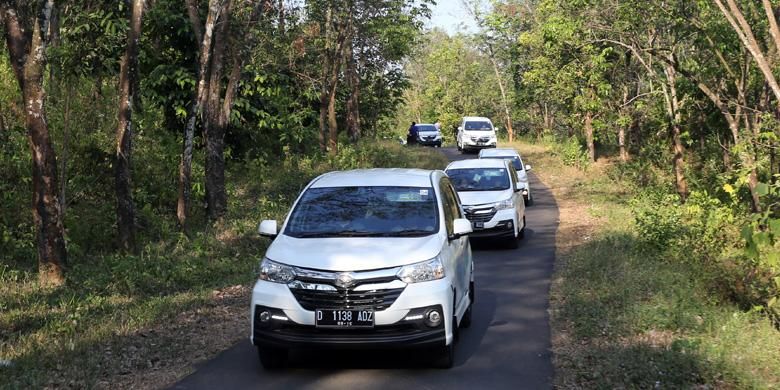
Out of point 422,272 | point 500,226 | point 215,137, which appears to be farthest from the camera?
point 215,137

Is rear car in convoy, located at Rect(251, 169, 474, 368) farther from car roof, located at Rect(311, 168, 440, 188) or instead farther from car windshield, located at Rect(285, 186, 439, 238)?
car roof, located at Rect(311, 168, 440, 188)

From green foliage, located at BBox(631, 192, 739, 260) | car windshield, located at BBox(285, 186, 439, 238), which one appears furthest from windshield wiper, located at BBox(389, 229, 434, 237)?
green foliage, located at BBox(631, 192, 739, 260)

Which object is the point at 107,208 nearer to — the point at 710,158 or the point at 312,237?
the point at 312,237

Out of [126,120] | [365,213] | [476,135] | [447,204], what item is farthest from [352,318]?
[476,135]

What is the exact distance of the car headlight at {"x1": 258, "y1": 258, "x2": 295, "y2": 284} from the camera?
676cm

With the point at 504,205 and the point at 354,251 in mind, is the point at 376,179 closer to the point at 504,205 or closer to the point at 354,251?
the point at 354,251

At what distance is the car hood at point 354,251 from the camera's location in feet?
21.9

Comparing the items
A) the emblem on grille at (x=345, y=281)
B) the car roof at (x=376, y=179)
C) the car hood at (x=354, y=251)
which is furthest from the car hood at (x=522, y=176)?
the emblem on grille at (x=345, y=281)

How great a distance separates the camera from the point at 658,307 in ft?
28.6

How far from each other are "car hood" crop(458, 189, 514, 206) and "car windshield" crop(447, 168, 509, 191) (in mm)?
287

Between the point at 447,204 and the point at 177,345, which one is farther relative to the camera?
the point at 447,204

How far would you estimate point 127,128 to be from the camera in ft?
42.7

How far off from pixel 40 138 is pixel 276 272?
559 cm

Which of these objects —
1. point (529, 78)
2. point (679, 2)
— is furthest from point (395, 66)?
point (679, 2)
